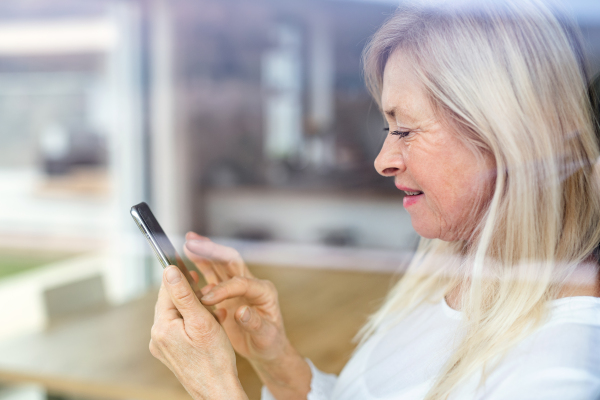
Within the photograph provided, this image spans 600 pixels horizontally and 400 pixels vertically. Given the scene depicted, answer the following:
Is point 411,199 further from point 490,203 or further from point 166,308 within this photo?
point 166,308

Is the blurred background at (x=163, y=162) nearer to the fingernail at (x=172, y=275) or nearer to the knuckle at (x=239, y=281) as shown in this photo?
the knuckle at (x=239, y=281)

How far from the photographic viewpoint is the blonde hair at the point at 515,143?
1.27ft

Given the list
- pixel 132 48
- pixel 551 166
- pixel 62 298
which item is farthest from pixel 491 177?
pixel 132 48

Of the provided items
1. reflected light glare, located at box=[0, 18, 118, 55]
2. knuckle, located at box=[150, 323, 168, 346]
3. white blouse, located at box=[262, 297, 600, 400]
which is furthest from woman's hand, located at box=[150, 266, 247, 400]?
reflected light glare, located at box=[0, 18, 118, 55]

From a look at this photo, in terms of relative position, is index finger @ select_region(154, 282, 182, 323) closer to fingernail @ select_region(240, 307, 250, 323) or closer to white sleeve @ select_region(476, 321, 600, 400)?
fingernail @ select_region(240, 307, 250, 323)

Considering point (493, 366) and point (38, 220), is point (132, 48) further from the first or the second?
point (493, 366)

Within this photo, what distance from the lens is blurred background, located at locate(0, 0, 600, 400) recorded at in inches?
63.6

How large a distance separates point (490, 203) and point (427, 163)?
6cm

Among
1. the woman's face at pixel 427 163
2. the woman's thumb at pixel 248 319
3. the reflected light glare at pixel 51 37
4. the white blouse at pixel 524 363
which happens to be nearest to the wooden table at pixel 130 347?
the woman's thumb at pixel 248 319

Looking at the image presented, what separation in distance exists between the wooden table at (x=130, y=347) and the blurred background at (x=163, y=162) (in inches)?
0.5

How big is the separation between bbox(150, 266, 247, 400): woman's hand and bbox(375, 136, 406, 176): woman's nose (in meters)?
0.20

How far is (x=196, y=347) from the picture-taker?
451mm

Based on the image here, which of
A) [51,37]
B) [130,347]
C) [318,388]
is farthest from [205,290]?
[51,37]

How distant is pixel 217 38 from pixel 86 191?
1.23 metres
